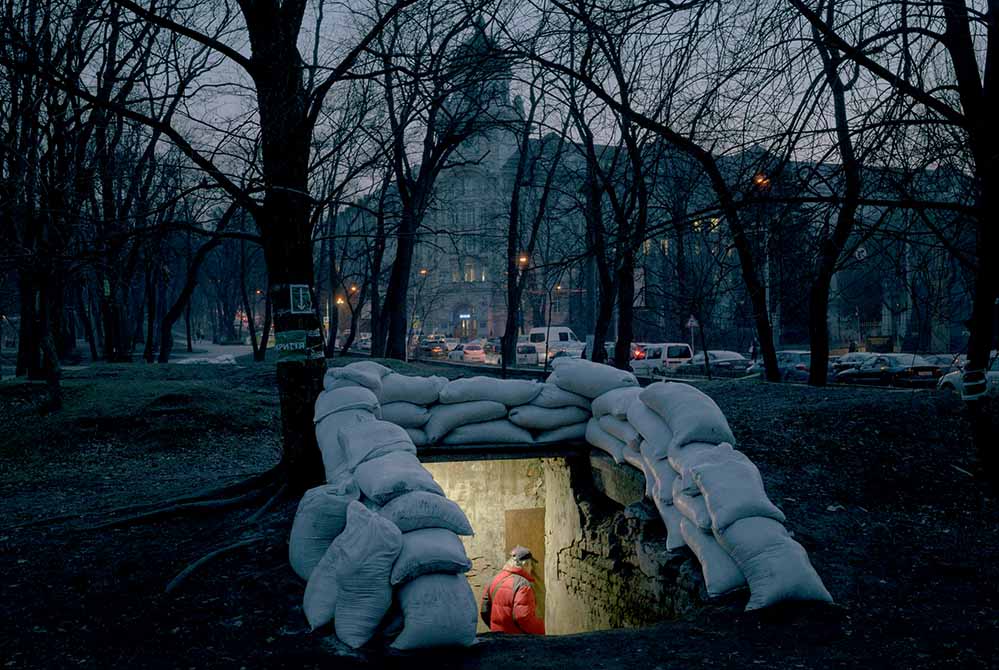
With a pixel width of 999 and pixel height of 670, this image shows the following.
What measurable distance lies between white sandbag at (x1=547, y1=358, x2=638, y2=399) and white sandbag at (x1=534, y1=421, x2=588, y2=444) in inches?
12.2

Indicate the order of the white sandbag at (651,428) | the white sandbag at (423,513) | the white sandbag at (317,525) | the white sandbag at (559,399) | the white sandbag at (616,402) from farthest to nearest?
the white sandbag at (559,399)
the white sandbag at (616,402)
the white sandbag at (651,428)
the white sandbag at (317,525)
the white sandbag at (423,513)

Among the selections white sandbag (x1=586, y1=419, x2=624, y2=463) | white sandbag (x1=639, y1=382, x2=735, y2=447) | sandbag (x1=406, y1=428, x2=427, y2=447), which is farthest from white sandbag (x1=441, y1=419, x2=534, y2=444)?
white sandbag (x1=639, y1=382, x2=735, y2=447)

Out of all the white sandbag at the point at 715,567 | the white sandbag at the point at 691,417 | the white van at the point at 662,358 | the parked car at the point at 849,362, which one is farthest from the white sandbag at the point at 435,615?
the white van at the point at 662,358

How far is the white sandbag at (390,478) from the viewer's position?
3998 mm

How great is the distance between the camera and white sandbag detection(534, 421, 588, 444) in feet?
22.2

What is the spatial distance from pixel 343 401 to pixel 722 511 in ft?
8.99

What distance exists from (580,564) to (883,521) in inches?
102

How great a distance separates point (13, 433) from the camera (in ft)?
31.4

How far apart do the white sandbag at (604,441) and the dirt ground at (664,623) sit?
3.61 feet

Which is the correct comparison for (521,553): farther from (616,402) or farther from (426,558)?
(426,558)

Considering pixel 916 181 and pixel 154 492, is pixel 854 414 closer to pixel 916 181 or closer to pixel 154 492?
pixel 916 181

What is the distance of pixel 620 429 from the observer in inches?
233

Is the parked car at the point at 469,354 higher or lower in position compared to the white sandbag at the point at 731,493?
lower

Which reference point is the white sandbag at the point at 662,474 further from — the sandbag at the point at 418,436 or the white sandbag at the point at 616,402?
the sandbag at the point at 418,436
